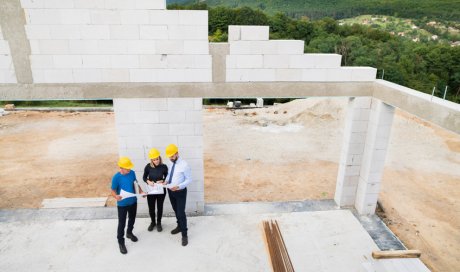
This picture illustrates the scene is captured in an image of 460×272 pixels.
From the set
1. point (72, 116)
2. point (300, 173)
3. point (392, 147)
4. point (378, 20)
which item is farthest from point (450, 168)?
point (378, 20)

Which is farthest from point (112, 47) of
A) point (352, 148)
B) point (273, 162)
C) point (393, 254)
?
point (273, 162)

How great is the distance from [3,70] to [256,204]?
6.27m

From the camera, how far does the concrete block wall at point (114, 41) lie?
584cm

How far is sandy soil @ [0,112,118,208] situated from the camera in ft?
30.8

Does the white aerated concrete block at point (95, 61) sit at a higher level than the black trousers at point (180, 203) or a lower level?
higher

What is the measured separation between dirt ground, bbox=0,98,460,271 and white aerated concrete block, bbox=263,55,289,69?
4322 mm

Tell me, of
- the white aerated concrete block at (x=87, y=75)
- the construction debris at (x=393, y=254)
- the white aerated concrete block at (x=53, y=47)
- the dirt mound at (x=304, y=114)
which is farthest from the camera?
the dirt mound at (x=304, y=114)

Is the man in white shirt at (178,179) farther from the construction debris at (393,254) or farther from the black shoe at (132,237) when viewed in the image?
the construction debris at (393,254)

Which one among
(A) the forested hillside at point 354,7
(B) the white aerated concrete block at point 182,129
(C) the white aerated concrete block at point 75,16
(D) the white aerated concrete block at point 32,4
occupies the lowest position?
(B) the white aerated concrete block at point 182,129

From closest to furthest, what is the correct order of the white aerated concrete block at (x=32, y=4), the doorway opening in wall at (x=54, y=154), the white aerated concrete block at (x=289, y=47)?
1. the white aerated concrete block at (x=32, y=4)
2. the white aerated concrete block at (x=289, y=47)
3. the doorway opening in wall at (x=54, y=154)

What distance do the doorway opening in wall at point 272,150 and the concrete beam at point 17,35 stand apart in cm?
554

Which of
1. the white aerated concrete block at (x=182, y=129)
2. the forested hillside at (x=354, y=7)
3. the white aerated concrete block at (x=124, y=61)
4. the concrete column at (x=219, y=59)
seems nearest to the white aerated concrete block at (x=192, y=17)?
the concrete column at (x=219, y=59)

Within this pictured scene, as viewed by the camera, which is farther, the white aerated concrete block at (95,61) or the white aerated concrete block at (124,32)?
the white aerated concrete block at (95,61)

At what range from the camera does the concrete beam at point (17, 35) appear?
18.9 feet
